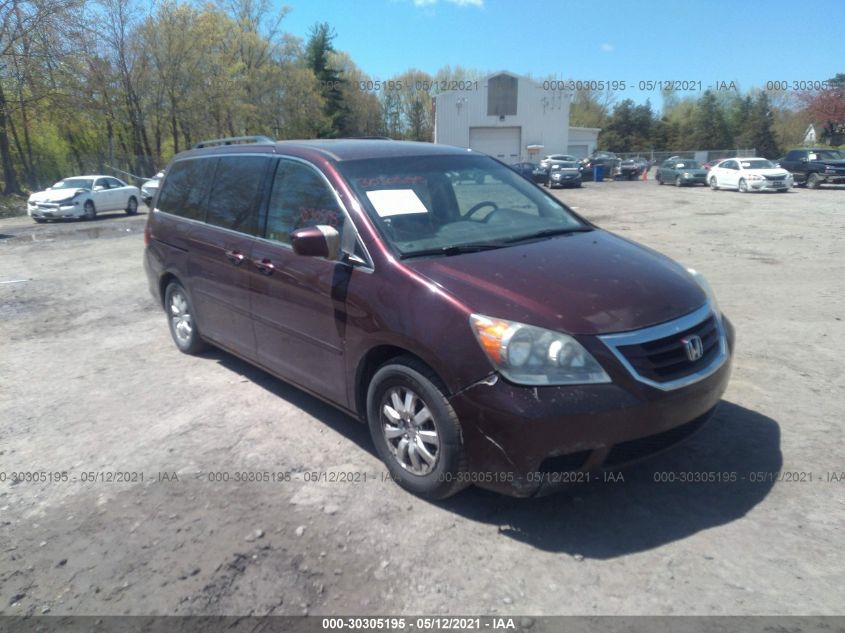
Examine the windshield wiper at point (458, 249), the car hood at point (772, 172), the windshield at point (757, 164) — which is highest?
the windshield wiper at point (458, 249)

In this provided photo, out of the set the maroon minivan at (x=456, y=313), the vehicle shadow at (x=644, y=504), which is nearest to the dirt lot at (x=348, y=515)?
the vehicle shadow at (x=644, y=504)

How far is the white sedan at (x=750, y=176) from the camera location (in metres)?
28.7

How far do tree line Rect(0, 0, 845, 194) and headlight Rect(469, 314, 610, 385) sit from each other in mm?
27639

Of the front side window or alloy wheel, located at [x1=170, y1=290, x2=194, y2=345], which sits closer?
the front side window

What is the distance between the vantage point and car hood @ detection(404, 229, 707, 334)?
3.14 meters

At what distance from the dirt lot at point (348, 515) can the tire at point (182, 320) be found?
0.53ft

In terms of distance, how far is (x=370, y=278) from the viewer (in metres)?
3.62

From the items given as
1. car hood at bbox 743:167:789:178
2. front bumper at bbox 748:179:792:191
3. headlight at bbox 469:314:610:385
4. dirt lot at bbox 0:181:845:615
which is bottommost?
front bumper at bbox 748:179:792:191

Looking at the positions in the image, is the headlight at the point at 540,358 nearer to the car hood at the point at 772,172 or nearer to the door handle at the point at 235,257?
the door handle at the point at 235,257

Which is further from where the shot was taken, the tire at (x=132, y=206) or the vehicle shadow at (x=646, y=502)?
the tire at (x=132, y=206)

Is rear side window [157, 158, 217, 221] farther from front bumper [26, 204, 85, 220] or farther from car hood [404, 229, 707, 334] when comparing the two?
front bumper [26, 204, 85, 220]

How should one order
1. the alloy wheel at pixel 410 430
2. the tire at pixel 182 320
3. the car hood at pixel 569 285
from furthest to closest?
the tire at pixel 182 320 < the alloy wheel at pixel 410 430 < the car hood at pixel 569 285

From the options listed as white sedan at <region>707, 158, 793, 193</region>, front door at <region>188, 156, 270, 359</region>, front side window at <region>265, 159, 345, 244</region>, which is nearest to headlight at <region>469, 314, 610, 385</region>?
front side window at <region>265, 159, 345, 244</region>

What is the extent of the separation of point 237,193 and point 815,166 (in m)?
33.0
